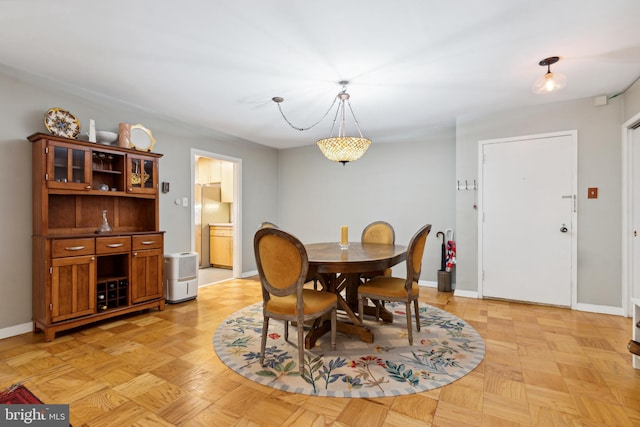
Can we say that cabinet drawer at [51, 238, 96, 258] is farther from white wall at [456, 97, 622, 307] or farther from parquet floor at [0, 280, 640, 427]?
white wall at [456, 97, 622, 307]

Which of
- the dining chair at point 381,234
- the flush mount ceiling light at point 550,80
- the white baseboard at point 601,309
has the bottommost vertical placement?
the white baseboard at point 601,309

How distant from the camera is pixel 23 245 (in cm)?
278

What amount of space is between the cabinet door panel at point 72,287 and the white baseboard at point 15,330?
45 centimetres

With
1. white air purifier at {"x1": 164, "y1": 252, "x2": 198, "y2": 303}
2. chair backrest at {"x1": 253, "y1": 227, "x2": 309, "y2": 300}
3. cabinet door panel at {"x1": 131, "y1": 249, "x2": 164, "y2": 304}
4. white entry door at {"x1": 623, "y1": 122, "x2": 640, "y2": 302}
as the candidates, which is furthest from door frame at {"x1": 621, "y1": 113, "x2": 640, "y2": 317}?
cabinet door panel at {"x1": 131, "y1": 249, "x2": 164, "y2": 304}

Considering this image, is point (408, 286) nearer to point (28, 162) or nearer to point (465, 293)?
point (465, 293)

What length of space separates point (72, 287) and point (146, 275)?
0.66 meters

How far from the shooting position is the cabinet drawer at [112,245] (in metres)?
2.93

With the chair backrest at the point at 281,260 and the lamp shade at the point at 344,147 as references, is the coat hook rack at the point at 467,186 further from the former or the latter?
the chair backrest at the point at 281,260

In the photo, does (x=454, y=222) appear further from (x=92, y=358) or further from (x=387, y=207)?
(x=92, y=358)

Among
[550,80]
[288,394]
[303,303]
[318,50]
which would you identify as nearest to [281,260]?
[303,303]

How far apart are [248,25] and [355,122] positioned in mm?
2377

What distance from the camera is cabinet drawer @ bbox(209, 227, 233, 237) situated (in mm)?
5980

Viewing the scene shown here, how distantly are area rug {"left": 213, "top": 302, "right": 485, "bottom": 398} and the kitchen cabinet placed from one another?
3073 mm

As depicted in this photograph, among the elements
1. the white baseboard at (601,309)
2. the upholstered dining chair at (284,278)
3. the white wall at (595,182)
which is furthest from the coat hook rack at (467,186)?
the upholstered dining chair at (284,278)
